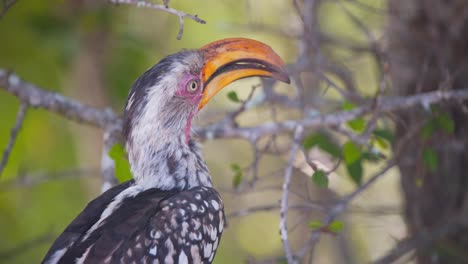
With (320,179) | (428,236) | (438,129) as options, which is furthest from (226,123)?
(428,236)

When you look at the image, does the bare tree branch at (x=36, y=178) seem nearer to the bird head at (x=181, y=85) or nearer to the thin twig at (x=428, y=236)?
the bird head at (x=181, y=85)

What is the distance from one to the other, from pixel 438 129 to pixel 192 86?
169cm

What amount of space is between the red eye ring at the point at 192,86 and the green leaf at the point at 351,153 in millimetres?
876

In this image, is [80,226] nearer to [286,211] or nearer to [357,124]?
[286,211]

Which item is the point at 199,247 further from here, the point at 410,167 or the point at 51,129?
the point at 51,129

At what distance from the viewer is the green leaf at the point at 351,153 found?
4.13m

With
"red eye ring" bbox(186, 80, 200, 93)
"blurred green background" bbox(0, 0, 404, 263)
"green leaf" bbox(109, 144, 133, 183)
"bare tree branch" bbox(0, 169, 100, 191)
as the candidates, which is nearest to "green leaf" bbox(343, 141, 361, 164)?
"blurred green background" bbox(0, 0, 404, 263)

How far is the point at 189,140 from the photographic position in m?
4.21

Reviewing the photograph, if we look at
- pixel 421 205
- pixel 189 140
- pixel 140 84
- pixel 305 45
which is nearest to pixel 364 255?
pixel 421 205

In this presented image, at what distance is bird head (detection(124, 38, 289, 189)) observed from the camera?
384 cm

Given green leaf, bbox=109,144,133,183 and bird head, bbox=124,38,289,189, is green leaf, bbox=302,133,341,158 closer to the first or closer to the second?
bird head, bbox=124,38,289,189

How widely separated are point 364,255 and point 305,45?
280 cm

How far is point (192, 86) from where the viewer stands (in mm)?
4090

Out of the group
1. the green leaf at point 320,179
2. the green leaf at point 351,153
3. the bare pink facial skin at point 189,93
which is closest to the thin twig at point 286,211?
the green leaf at point 320,179
